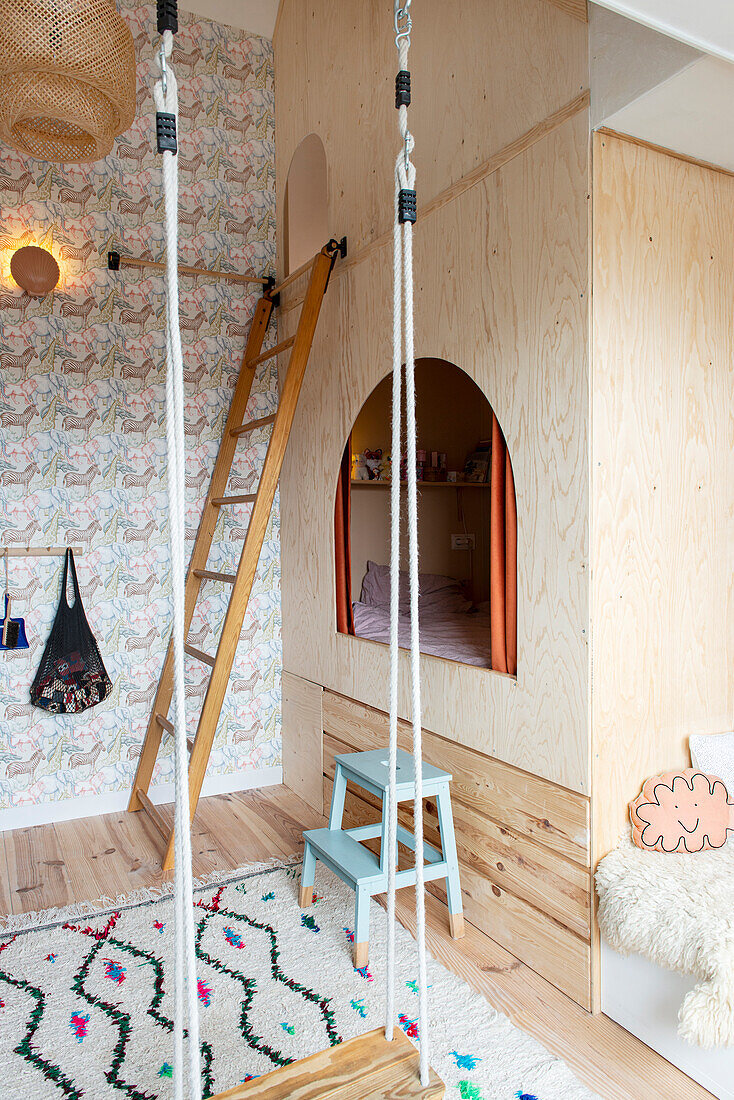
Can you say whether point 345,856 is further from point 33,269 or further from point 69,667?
point 33,269

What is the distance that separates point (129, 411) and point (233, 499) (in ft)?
2.12

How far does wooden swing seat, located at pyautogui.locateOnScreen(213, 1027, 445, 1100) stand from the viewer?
1.12 meters

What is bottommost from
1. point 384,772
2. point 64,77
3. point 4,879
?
point 4,879

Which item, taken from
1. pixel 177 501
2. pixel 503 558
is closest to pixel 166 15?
pixel 177 501

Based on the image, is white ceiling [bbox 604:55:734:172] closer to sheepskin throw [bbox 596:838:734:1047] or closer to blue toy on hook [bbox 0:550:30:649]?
sheepskin throw [bbox 596:838:734:1047]

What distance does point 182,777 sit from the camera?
1.00m

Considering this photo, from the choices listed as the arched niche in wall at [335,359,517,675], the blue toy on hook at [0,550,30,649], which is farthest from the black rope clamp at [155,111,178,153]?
the blue toy on hook at [0,550,30,649]

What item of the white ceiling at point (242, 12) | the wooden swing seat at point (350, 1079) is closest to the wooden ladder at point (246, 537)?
the white ceiling at point (242, 12)

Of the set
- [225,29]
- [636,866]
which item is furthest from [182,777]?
[225,29]

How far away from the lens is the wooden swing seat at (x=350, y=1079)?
44.1 inches

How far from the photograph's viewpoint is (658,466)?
6.40 ft

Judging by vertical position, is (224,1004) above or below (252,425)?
below

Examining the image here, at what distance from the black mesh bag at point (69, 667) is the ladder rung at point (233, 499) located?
62 centimetres

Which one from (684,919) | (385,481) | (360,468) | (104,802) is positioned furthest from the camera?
(360,468)
